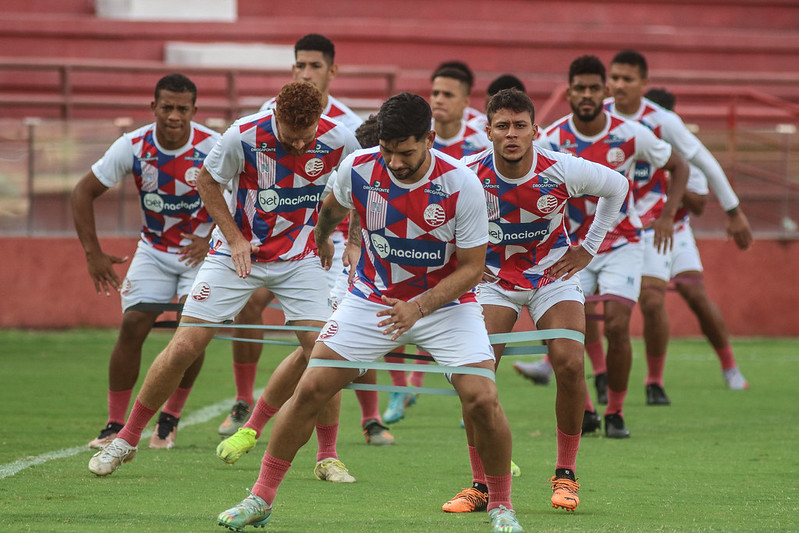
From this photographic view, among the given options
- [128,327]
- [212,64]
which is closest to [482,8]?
[212,64]

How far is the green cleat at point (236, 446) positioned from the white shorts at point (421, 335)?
1.15 metres

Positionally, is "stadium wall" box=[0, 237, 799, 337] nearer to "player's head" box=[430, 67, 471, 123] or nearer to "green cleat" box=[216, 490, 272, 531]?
"player's head" box=[430, 67, 471, 123]

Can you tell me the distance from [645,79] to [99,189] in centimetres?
446

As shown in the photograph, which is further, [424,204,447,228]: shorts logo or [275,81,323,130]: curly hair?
[275,81,323,130]: curly hair

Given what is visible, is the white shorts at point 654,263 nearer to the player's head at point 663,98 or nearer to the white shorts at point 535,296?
the player's head at point 663,98

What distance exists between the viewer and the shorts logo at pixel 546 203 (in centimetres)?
651

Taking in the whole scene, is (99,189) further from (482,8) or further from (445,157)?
(482,8)

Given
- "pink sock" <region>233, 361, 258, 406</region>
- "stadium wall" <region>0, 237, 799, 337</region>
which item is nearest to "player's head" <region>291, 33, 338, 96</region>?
"pink sock" <region>233, 361, 258, 406</region>

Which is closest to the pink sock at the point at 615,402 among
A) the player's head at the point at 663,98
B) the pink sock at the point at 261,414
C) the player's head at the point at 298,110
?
the pink sock at the point at 261,414

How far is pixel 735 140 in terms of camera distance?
1605 centimetres

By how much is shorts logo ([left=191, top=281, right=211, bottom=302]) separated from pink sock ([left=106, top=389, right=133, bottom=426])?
162cm

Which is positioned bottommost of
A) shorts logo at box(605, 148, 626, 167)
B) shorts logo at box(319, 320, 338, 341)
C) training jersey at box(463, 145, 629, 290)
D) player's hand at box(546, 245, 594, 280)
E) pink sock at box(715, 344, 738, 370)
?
pink sock at box(715, 344, 738, 370)

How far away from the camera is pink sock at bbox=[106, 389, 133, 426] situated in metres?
8.15

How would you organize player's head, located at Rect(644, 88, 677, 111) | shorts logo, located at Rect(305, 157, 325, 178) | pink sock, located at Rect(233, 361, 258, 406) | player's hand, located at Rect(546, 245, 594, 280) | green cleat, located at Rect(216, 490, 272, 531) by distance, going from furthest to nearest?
player's head, located at Rect(644, 88, 677, 111) < pink sock, located at Rect(233, 361, 258, 406) < shorts logo, located at Rect(305, 157, 325, 178) < player's hand, located at Rect(546, 245, 594, 280) < green cleat, located at Rect(216, 490, 272, 531)
